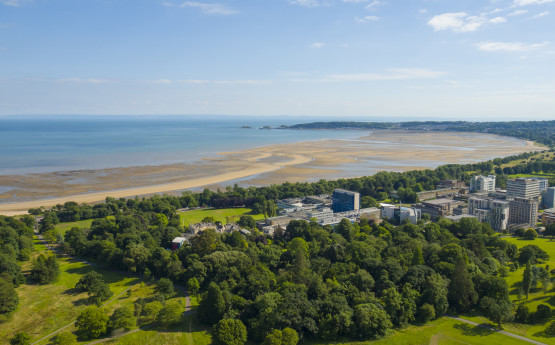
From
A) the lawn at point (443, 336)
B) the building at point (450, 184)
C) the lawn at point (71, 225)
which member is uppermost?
A: the building at point (450, 184)

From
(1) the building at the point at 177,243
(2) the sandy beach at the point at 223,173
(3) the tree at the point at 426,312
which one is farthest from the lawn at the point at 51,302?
(2) the sandy beach at the point at 223,173

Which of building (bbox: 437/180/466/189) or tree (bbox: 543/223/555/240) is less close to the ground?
building (bbox: 437/180/466/189)

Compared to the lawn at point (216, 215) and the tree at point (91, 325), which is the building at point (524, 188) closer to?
the lawn at point (216, 215)

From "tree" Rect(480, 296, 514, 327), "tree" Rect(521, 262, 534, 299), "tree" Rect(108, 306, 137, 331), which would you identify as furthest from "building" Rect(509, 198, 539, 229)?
"tree" Rect(108, 306, 137, 331)

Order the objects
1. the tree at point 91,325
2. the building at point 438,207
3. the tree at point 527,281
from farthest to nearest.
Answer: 1. the building at point 438,207
2. the tree at point 527,281
3. the tree at point 91,325

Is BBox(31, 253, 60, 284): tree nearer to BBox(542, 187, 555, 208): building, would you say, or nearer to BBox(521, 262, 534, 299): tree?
BBox(521, 262, 534, 299): tree

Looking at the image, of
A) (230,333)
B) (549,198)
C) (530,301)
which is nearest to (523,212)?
(549,198)
